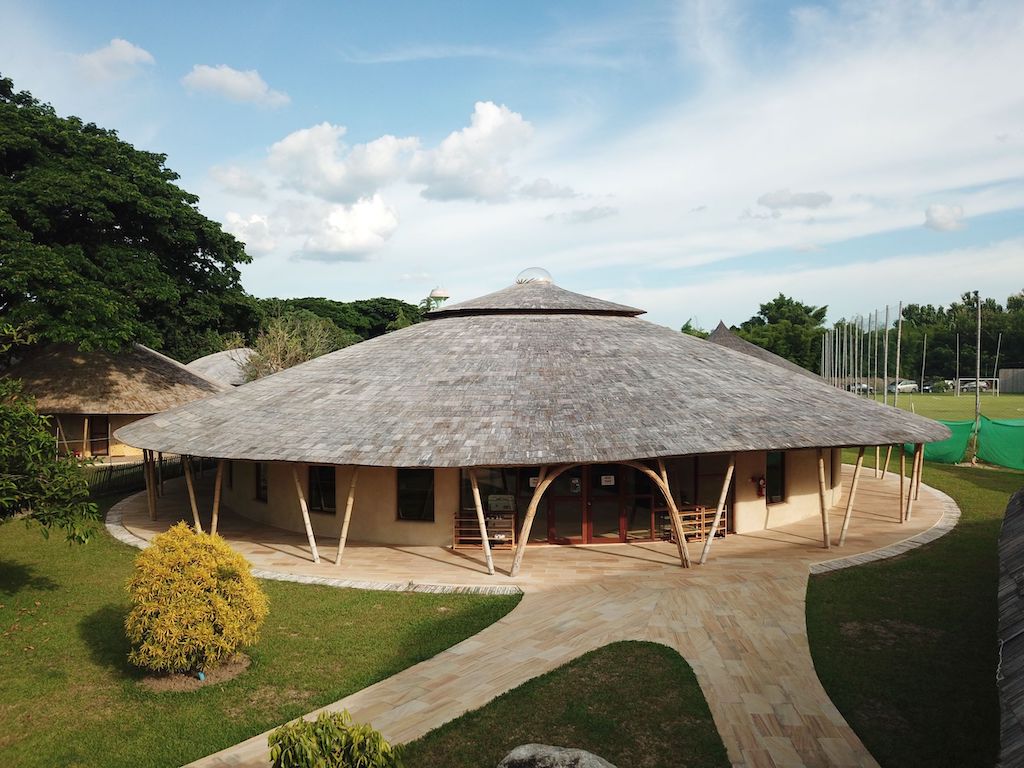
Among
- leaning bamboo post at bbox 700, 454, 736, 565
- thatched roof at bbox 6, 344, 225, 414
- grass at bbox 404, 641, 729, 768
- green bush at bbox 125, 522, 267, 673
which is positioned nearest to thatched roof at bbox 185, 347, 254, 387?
thatched roof at bbox 6, 344, 225, 414

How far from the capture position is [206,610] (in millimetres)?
9773

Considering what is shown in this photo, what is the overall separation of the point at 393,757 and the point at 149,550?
237 inches

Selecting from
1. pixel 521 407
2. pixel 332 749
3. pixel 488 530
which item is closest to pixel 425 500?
pixel 488 530

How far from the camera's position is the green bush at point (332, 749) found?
5.66m

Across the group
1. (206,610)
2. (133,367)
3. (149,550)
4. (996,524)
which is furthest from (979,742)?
(133,367)

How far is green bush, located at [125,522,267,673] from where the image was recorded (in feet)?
31.5

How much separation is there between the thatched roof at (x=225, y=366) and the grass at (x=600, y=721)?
4561 cm

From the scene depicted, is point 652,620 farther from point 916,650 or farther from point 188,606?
point 188,606

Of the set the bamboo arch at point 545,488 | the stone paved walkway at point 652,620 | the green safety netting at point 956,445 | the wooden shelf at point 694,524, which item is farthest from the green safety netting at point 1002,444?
the bamboo arch at point 545,488

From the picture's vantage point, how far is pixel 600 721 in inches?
341

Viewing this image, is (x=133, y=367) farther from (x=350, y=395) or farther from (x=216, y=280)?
(x=350, y=395)

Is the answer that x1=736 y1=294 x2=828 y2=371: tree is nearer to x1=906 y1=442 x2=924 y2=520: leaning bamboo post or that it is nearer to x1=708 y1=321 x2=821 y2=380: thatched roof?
x1=708 y1=321 x2=821 y2=380: thatched roof

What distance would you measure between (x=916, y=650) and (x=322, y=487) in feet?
45.0

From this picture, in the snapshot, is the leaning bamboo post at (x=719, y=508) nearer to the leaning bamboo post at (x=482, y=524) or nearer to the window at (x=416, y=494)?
the leaning bamboo post at (x=482, y=524)
